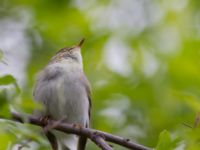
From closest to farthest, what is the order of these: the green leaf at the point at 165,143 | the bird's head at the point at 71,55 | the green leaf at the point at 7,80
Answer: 1. the green leaf at the point at 7,80
2. the green leaf at the point at 165,143
3. the bird's head at the point at 71,55

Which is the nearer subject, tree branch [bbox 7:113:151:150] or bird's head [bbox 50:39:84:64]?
tree branch [bbox 7:113:151:150]

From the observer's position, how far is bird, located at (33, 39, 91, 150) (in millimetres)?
5051

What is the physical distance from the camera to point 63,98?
5.10 metres

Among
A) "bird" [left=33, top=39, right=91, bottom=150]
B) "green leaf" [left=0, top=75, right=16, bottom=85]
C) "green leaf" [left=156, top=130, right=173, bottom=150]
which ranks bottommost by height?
"green leaf" [left=156, top=130, right=173, bottom=150]

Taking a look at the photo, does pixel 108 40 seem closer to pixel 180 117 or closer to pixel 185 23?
pixel 185 23

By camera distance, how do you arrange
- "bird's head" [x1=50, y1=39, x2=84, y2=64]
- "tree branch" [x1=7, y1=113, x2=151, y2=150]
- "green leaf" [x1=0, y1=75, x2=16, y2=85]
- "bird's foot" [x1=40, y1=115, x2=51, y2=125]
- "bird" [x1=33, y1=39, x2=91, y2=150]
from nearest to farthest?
1. "green leaf" [x1=0, y1=75, x2=16, y2=85]
2. "tree branch" [x1=7, y1=113, x2=151, y2=150]
3. "bird's foot" [x1=40, y1=115, x2=51, y2=125]
4. "bird" [x1=33, y1=39, x2=91, y2=150]
5. "bird's head" [x1=50, y1=39, x2=84, y2=64]

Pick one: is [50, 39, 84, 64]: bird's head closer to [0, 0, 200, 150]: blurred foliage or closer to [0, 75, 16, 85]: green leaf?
[0, 0, 200, 150]: blurred foliage

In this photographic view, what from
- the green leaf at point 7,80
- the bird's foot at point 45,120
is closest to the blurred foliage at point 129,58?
the bird's foot at point 45,120

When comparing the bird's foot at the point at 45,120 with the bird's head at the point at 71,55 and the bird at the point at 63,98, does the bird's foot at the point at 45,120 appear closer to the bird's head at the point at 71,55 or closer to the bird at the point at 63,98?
the bird at the point at 63,98

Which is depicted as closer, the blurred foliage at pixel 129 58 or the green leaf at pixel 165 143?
the green leaf at pixel 165 143

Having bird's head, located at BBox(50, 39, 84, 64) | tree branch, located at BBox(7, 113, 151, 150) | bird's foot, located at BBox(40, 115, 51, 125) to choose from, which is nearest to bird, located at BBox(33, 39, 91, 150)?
bird's foot, located at BBox(40, 115, 51, 125)

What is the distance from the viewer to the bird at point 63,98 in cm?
505

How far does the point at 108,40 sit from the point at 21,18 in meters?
1.19

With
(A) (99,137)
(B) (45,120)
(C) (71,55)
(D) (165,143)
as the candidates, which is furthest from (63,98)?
(D) (165,143)
